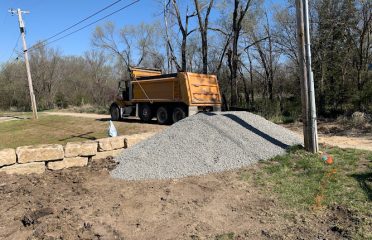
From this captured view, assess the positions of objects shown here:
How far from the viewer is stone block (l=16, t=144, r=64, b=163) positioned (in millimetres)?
7336

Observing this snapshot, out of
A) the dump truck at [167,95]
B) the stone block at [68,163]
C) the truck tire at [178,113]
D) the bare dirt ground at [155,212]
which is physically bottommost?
the bare dirt ground at [155,212]

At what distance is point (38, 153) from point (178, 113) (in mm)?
9070

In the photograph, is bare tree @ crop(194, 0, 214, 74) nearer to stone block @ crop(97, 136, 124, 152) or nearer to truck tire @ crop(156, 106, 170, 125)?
truck tire @ crop(156, 106, 170, 125)

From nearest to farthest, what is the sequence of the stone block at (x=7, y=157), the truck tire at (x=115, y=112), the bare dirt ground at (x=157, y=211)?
the bare dirt ground at (x=157, y=211) < the stone block at (x=7, y=157) < the truck tire at (x=115, y=112)

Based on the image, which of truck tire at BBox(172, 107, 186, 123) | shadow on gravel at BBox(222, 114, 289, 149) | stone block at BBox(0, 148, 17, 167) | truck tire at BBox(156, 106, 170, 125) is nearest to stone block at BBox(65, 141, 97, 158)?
stone block at BBox(0, 148, 17, 167)

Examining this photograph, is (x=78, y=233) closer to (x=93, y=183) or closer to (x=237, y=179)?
(x=93, y=183)

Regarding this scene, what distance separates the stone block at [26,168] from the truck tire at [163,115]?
938 cm

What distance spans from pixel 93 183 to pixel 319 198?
4.20 metres

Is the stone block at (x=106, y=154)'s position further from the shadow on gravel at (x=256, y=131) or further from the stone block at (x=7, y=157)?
the shadow on gravel at (x=256, y=131)

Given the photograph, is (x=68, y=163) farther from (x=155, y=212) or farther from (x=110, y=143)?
(x=155, y=212)

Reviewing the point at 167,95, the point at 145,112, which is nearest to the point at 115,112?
the point at 145,112

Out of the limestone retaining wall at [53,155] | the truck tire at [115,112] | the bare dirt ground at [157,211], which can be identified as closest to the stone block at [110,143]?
the limestone retaining wall at [53,155]

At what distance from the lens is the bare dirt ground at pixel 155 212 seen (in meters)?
4.47

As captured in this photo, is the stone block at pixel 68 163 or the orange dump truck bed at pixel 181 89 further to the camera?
the orange dump truck bed at pixel 181 89
